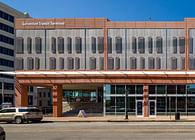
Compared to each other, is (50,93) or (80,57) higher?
(80,57)

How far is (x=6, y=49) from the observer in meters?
83.8

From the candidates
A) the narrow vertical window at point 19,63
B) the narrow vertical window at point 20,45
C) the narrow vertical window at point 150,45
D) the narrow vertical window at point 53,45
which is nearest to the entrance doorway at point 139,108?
the narrow vertical window at point 150,45

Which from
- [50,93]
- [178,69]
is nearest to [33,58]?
[178,69]

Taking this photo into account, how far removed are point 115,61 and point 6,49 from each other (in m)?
53.7

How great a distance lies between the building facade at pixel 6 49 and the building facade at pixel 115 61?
44.9 meters

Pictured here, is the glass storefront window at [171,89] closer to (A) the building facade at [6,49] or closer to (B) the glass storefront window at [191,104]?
(B) the glass storefront window at [191,104]

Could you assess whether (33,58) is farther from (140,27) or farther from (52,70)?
(140,27)

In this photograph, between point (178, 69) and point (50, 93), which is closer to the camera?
point (178, 69)

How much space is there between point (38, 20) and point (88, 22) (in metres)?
6.87

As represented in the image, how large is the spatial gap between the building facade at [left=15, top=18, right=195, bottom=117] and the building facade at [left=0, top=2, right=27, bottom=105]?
44.9 meters

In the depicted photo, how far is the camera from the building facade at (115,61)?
125ft

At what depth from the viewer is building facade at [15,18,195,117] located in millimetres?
38156

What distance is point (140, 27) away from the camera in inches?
1535

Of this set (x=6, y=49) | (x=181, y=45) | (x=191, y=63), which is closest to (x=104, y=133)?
(x=191, y=63)
